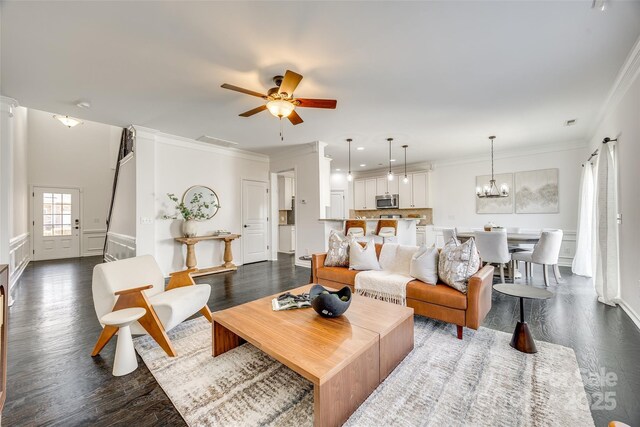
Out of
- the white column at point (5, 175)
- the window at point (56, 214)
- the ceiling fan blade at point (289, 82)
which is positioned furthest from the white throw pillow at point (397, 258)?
the window at point (56, 214)

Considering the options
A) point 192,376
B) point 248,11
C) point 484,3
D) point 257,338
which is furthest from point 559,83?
point 192,376

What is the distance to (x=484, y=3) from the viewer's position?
1.88 metres

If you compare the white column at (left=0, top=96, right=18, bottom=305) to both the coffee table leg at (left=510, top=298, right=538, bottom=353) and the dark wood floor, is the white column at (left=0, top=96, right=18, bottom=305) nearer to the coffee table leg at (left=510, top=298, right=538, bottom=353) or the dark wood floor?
the dark wood floor

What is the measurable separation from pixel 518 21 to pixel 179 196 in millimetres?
5418

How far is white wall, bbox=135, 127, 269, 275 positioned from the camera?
4.59 metres

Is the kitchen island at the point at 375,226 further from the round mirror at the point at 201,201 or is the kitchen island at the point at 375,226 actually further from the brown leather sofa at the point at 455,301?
the brown leather sofa at the point at 455,301

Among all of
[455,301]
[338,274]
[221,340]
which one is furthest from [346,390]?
[338,274]

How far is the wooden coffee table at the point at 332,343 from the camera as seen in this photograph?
1393 mm

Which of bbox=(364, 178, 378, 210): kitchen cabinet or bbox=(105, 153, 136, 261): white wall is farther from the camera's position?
bbox=(364, 178, 378, 210): kitchen cabinet

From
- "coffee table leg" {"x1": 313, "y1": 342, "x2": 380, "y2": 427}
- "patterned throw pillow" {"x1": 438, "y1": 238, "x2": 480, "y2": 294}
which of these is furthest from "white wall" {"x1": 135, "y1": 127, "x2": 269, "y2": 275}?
"patterned throw pillow" {"x1": 438, "y1": 238, "x2": 480, "y2": 294}

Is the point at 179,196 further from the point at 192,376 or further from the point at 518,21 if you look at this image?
the point at 518,21

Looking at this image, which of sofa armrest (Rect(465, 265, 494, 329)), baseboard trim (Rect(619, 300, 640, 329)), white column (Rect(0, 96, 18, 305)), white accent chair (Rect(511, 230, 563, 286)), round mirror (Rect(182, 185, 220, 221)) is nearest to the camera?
sofa armrest (Rect(465, 265, 494, 329))

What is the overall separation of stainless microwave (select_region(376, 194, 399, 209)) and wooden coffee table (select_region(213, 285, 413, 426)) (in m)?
5.96

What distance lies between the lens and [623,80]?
2865 mm
